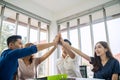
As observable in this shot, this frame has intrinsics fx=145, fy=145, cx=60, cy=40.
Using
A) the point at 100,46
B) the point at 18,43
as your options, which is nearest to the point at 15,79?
the point at 18,43

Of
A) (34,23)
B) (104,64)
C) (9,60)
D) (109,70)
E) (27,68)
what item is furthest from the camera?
(34,23)

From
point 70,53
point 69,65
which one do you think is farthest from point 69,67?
point 70,53

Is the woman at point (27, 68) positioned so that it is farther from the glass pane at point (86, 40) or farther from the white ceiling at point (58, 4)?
the white ceiling at point (58, 4)

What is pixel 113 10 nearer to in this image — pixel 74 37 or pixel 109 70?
pixel 74 37

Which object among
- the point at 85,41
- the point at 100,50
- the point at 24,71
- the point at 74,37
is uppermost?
the point at 74,37

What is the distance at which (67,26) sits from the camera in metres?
3.46

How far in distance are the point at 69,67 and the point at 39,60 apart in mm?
455

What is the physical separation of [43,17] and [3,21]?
3.20 feet

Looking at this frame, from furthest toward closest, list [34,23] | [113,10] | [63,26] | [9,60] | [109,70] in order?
[63,26], [34,23], [113,10], [109,70], [9,60]

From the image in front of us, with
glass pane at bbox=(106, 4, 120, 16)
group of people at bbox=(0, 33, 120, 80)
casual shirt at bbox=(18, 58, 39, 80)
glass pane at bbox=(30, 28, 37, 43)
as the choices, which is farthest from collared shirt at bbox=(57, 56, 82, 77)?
glass pane at bbox=(106, 4, 120, 16)

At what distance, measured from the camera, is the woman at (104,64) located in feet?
5.40

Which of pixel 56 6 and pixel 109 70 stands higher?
pixel 56 6

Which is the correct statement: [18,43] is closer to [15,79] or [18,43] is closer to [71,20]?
[15,79]

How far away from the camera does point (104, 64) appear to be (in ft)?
5.87
